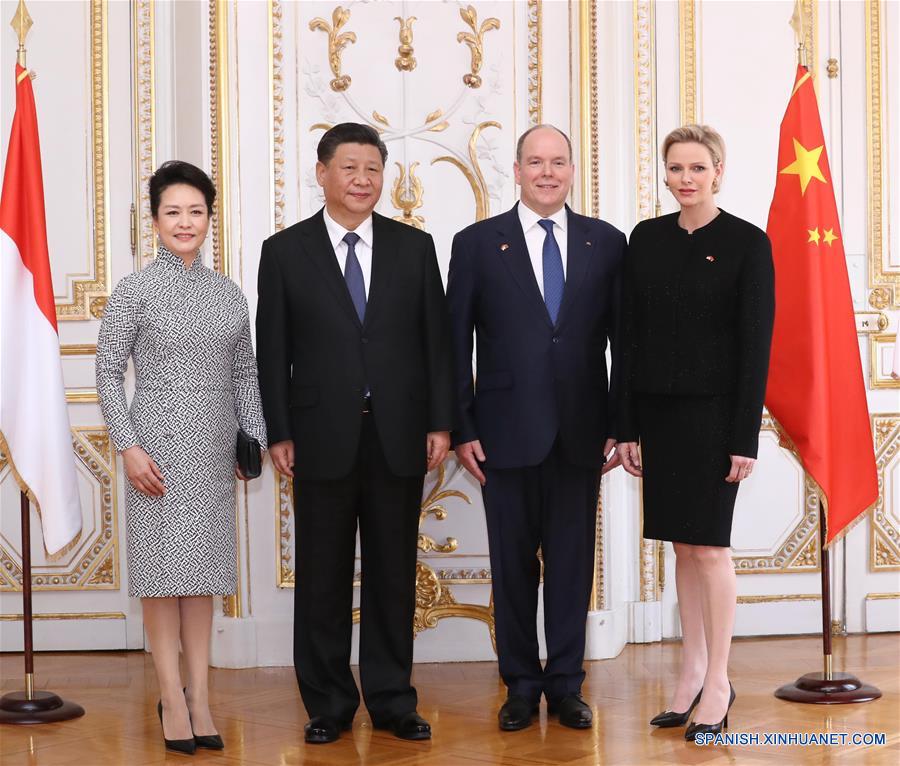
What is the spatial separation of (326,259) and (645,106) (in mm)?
1873

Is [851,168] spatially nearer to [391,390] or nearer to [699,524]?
[699,524]

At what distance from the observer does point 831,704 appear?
11.5 feet

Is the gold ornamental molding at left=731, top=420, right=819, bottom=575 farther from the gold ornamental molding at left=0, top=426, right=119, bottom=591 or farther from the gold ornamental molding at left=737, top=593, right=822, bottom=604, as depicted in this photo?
the gold ornamental molding at left=0, top=426, right=119, bottom=591

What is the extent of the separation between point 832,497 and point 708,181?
1.21m

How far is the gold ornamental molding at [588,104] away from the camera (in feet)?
14.1

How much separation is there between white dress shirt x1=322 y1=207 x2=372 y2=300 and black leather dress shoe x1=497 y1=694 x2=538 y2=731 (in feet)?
4.22

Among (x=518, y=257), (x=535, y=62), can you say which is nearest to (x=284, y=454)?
(x=518, y=257)

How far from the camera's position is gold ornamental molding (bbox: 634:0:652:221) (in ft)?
14.7

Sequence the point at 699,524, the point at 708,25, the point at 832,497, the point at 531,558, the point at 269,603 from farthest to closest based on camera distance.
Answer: the point at 708,25
the point at 269,603
the point at 832,497
the point at 531,558
the point at 699,524

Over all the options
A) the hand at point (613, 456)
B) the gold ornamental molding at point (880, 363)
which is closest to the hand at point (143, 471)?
the hand at point (613, 456)

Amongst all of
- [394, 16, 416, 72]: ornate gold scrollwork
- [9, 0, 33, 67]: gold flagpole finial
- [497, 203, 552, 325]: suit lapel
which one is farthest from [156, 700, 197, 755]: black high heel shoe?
[394, 16, 416, 72]: ornate gold scrollwork

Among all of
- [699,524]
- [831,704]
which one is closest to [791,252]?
[699,524]

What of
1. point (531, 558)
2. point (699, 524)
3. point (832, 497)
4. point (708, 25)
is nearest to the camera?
point (699, 524)

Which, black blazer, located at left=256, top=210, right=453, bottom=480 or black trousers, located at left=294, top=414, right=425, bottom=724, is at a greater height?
black blazer, located at left=256, top=210, right=453, bottom=480
